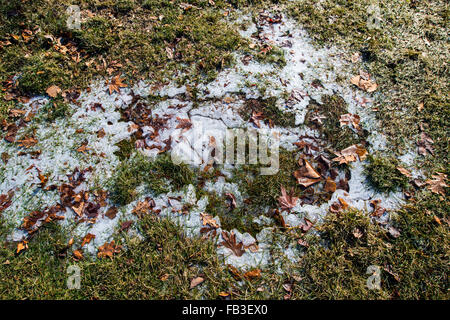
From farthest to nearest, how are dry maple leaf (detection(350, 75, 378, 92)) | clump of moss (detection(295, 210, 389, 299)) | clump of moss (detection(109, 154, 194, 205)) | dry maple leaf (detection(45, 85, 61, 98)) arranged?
dry maple leaf (detection(350, 75, 378, 92))
dry maple leaf (detection(45, 85, 61, 98))
clump of moss (detection(109, 154, 194, 205))
clump of moss (detection(295, 210, 389, 299))

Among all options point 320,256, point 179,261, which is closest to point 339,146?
point 320,256

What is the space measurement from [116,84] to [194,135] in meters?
1.27

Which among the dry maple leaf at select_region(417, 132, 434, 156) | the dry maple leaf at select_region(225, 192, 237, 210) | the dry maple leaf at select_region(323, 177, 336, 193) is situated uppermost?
the dry maple leaf at select_region(417, 132, 434, 156)

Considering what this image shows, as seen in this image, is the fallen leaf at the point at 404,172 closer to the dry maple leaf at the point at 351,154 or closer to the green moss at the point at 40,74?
the dry maple leaf at the point at 351,154

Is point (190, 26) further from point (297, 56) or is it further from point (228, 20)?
point (297, 56)

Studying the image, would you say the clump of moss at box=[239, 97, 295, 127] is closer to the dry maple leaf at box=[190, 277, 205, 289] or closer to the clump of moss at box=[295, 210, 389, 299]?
the clump of moss at box=[295, 210, 389, 299]

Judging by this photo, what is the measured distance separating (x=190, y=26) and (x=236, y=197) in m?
2.55

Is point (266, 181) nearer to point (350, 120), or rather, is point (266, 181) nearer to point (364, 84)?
point (350, 120)

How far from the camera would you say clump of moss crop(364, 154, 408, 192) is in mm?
2807

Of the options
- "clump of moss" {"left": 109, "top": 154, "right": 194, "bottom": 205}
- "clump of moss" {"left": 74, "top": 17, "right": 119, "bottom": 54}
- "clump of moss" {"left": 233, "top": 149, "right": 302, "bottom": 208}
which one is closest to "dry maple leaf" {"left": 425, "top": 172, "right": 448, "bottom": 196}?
"clump of moss" {"left": 233, "top": 149, "right": 302, "bottom": 208}

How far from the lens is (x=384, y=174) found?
285 centimetres

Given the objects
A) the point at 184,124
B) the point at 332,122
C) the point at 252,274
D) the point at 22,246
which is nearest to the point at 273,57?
the point at 332,122

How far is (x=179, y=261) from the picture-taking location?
7.95 feet

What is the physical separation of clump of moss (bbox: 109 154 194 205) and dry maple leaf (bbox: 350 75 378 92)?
2401mm
